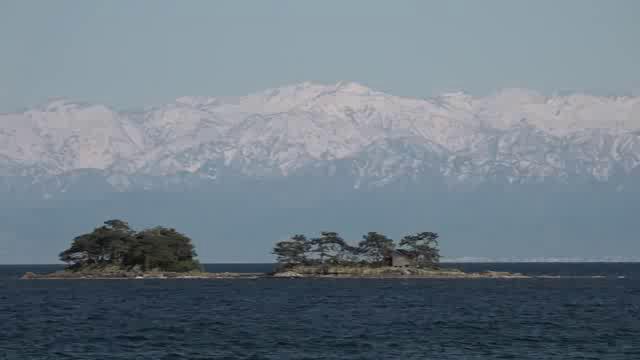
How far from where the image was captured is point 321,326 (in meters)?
124

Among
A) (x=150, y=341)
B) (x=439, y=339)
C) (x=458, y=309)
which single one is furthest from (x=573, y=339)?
(x=458, y=309)

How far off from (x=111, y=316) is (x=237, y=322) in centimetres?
1554

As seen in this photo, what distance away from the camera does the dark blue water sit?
3888 inches

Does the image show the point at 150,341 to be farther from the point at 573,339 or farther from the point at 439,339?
the point at 573,339

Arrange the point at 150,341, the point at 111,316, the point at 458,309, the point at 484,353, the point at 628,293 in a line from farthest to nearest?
1. the point at 628,293
2. the point at 458,309
3. the point at 111,316
4. the point at 150,341
5. the point at 484,353

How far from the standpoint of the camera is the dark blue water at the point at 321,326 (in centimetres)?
9875

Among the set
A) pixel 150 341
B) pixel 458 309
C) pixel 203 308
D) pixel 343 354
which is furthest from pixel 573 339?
pixel 203 308

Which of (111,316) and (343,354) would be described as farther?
(111,316)

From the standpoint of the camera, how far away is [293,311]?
14662cm

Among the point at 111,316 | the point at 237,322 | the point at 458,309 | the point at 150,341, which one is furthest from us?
the point at 458,309

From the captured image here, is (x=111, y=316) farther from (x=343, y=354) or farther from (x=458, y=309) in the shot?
(x=343, y=354)

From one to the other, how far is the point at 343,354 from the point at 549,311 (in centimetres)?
5206

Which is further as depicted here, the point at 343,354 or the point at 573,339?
the point at 573,339

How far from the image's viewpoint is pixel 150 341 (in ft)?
350
